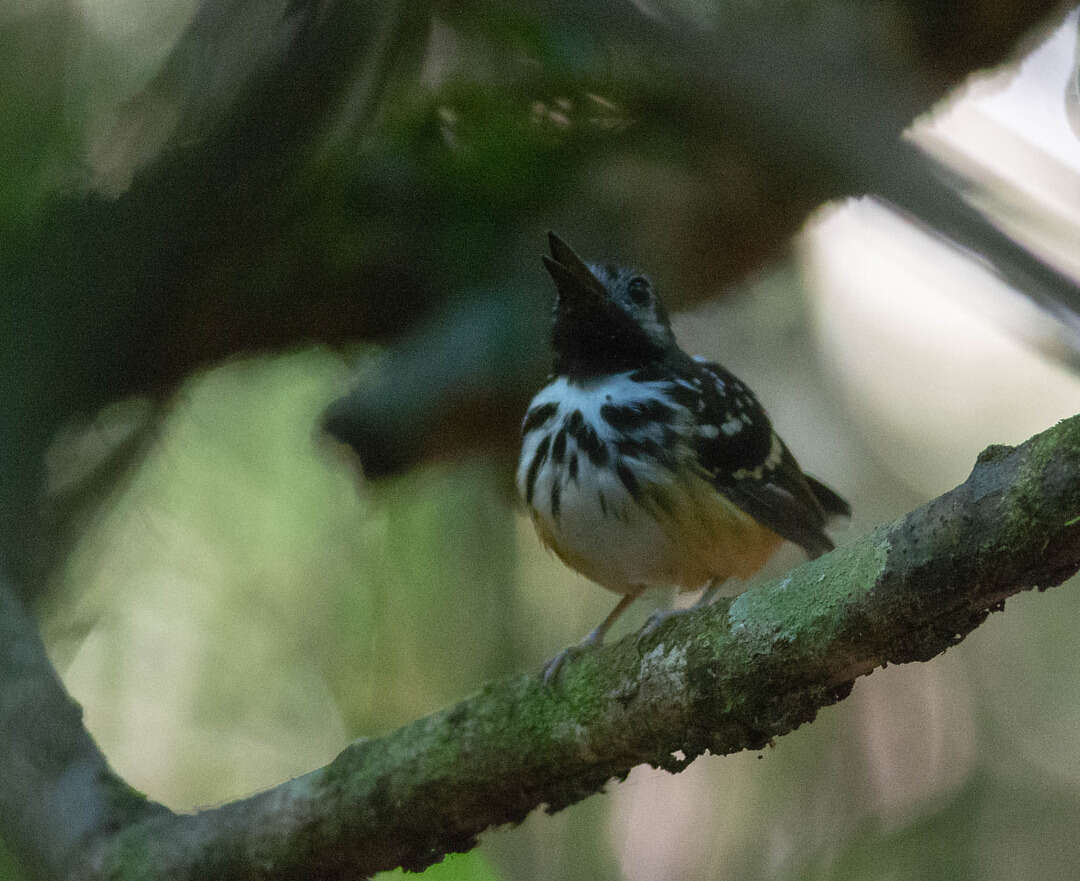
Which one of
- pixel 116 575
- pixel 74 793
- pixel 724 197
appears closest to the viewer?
pixel 74 793

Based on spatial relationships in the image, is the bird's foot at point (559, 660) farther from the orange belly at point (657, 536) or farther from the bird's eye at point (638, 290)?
the bird's eye at point (638, 290)

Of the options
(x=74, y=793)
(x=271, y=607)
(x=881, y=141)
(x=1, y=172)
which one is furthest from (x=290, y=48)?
(x=271, y=607)

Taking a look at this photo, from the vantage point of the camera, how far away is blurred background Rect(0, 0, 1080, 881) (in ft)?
6.63

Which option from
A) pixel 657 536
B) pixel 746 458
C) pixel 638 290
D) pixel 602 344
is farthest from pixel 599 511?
pixel 638 290

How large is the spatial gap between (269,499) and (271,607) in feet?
1.13

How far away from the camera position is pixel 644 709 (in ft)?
6.84

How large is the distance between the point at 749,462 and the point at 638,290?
694 mm

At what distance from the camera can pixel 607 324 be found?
3.50m

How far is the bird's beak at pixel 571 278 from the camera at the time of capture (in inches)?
126

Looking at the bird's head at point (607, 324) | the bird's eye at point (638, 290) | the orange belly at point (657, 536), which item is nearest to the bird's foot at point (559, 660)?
the orange belly at point (657, 536)

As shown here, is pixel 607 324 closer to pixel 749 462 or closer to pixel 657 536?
pixel 749 462

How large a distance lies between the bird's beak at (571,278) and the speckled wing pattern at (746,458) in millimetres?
322

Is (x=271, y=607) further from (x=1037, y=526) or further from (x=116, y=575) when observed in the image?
(x=1037, y=526)

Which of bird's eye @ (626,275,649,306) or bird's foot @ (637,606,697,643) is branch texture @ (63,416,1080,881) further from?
bird's eye @ (626,275,649,306)
